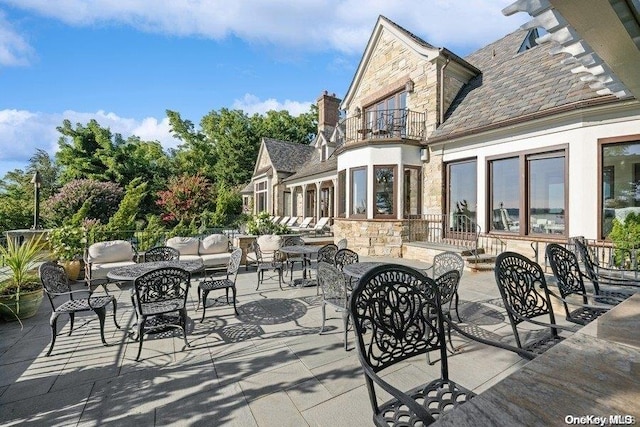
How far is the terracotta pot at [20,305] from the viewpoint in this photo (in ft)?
14.7

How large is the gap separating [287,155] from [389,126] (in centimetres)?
1253

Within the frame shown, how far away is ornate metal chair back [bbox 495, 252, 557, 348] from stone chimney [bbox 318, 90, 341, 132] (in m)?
17.3

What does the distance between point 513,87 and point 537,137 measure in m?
2.38

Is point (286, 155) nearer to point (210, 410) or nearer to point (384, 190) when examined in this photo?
point (384, 190)

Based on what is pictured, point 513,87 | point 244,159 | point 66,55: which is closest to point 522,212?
point 513,87

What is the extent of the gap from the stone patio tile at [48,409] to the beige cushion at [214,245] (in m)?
5.15

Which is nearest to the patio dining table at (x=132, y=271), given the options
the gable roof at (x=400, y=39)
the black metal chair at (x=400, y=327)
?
the black metal chair at (x=400, y=327)

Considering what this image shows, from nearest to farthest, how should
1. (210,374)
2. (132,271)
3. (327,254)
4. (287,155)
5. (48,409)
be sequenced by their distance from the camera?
(48,409) → (210,374) → (132,271) → (327,254) → (287,155)

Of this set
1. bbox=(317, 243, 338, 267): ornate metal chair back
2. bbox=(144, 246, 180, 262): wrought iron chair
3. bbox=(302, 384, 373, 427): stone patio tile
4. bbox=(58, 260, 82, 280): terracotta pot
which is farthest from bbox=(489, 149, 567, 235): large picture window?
bbox=(58, 260, 82, 280): terracotta pot

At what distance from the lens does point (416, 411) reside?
4.66ft

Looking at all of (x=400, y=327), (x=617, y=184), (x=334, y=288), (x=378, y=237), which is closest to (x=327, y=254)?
(x=334, y=288)

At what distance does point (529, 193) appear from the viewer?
7.92m

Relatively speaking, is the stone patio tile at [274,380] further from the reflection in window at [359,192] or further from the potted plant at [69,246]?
the reflection in window at [359,192]

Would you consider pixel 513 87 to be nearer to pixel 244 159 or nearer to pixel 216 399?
pixel 216 399
